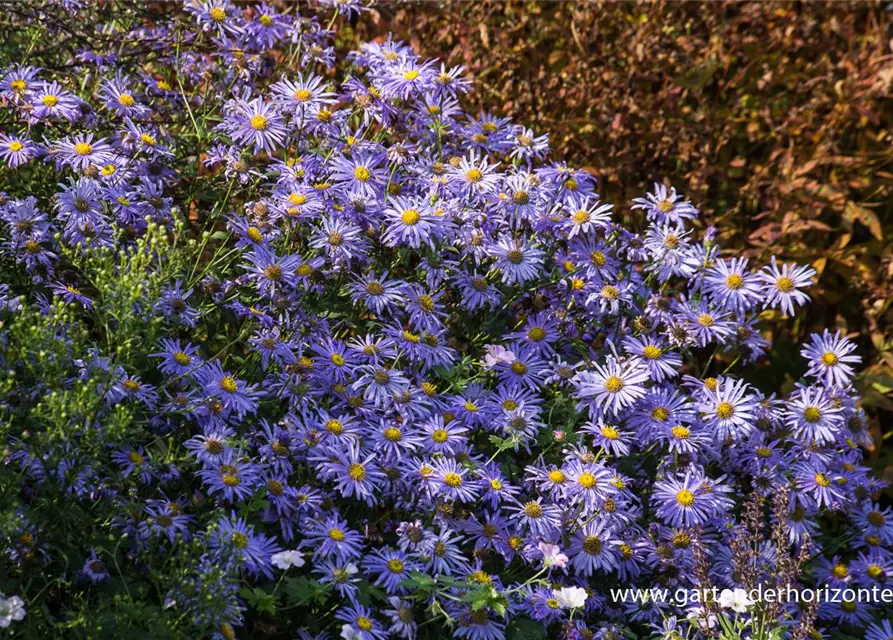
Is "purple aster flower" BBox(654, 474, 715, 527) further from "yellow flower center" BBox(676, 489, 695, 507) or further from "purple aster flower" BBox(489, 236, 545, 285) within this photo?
"purple aster flower" BBox(489, 236, 545, 285)

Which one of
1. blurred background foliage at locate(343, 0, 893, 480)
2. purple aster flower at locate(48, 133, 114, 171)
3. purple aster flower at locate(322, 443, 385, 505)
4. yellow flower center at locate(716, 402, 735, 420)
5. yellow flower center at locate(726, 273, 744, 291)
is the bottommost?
purple aster flower at locate(322, 443, 385, 505)

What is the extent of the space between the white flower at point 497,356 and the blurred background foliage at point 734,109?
1525 mm

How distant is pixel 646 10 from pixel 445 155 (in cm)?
164

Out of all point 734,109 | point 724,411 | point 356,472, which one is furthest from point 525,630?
point 734,109

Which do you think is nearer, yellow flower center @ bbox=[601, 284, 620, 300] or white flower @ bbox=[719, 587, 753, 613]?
white flower @ bbox=[719, 587, 753, 613]

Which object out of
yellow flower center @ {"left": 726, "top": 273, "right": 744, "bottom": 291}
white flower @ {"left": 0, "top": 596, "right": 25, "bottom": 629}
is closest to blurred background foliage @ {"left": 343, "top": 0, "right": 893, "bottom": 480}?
yellow flower center @ {"left": 726, "top": 273, "right": 744, "bottom": 291}

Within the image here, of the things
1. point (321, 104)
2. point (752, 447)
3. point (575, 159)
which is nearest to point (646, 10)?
point (575, 159)

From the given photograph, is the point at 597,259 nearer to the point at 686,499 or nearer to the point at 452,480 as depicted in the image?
the point at 686,499

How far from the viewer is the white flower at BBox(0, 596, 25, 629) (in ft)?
6.01

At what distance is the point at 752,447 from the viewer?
2895mm

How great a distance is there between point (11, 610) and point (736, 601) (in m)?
1.50

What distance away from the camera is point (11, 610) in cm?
184

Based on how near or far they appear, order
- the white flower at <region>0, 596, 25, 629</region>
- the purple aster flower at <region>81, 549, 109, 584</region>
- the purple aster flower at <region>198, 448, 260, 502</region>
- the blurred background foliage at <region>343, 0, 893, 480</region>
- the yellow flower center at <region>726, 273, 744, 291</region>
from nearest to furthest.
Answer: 1. the white flower at <region>0, 596, 25, 629</region>
2. the purple aster flower at <region>81, 549, 109, 584</region>
3. the purple aster flower at <region>198, 448, 260, 502</region>
4. the yellow flower center at <region>726, 273, 744, 291</region>
5. the blurred background foliage at <region>343, 0, 893, 480</region>

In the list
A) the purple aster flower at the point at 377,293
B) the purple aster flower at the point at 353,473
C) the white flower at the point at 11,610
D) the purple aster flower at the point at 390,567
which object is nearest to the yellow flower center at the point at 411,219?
the purple aster flower at the point at 377,293
